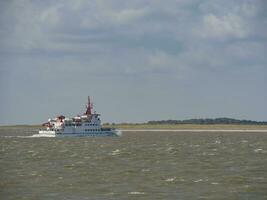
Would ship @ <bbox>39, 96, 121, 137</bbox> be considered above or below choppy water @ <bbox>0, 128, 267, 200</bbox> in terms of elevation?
above

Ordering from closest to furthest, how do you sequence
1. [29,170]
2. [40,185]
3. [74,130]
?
[40,185], [29,170], [74,130]

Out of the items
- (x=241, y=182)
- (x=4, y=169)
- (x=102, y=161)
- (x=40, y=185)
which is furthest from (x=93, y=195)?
(x=102, y=161)

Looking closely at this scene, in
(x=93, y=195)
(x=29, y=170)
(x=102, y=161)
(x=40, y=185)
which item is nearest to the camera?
(x=93, y=195)

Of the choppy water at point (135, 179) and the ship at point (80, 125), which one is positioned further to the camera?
the ship at point (80, 125)

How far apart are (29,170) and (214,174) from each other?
1806cm

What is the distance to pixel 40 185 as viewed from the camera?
177ft

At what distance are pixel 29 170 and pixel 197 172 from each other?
A: 16303 mm

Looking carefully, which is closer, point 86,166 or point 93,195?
point 93,195

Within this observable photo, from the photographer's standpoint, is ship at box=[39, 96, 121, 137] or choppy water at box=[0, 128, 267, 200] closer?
choppy water at box=[0, 128, 267, 200]

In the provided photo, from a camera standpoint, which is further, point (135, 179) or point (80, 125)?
point (80, 125)

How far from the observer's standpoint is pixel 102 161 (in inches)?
3204

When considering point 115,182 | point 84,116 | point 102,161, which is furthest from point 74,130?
point 115,182

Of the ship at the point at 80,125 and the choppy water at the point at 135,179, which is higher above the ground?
the ship at the point at 80,125

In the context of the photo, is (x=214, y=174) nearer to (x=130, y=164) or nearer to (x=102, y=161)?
(x=130, y=164)
